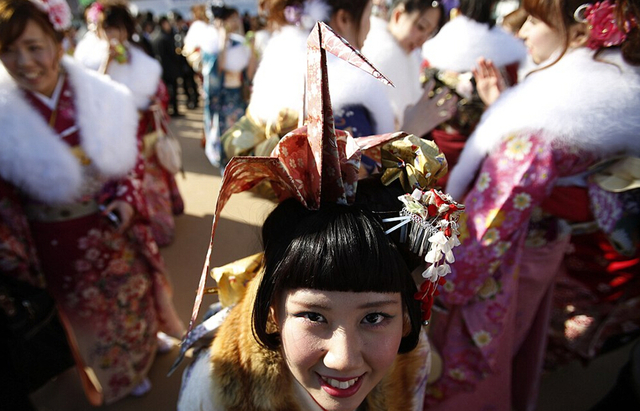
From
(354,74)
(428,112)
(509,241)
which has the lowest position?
(509,241)

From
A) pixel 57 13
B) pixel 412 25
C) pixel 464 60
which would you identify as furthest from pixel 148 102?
pixel 464 60

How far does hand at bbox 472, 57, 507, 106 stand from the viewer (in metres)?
1.83

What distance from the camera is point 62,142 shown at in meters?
1.58

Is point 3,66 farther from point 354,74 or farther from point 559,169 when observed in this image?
point 559,169

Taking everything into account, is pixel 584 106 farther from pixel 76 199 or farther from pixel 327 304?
pixel 76 199

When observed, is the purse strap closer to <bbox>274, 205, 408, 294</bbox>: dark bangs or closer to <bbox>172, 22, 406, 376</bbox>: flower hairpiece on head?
<bbox>172, 22, 406, 376</bbox>: flower hairpiece on head

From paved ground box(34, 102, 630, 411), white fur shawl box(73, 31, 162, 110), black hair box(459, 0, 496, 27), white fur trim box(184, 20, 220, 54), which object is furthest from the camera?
white fur trim box(184, 20, 220, 54)

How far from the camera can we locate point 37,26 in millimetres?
1502

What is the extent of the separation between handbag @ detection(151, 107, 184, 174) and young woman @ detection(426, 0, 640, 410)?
211cm

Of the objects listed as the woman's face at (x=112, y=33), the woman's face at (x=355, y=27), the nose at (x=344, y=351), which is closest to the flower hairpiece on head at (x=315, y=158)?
the nose at (x=344, y=351)

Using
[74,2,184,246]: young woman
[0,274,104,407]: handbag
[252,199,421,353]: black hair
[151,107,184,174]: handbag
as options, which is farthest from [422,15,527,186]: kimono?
[0,274,104,407]: handbag

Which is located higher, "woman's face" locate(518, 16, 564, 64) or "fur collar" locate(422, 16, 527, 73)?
"woman's face" locate(518, 16, 564, 64)

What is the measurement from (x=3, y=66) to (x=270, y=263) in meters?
1.42

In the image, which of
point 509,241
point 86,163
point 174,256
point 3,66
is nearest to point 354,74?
point 509,241
